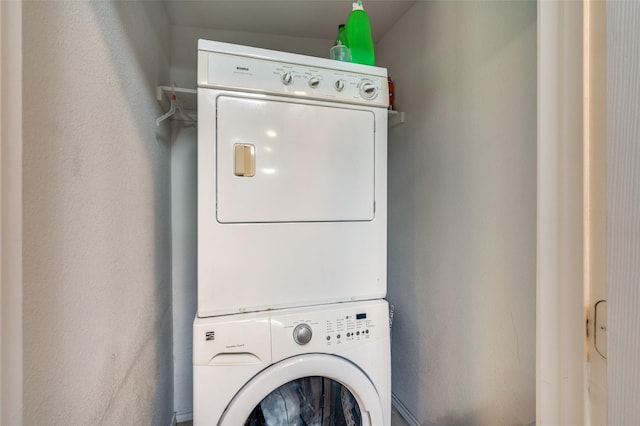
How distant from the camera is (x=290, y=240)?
1133 mm

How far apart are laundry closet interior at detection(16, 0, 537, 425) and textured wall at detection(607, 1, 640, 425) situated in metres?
0.55

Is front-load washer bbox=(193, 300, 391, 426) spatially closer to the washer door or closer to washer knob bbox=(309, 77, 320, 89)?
the washer door

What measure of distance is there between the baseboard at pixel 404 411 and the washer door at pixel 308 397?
2.14 ft

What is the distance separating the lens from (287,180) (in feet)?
3.67

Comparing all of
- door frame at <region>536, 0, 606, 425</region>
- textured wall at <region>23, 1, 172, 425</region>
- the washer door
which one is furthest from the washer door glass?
door frame at <region>536, 0, 606, 425</region>

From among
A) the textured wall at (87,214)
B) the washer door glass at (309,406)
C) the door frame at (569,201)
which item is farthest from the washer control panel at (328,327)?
the door frame at (569,201)

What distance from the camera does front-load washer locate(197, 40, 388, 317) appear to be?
41.1 inches

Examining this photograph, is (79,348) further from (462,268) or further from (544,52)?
(462,268)

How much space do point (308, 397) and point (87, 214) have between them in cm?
104

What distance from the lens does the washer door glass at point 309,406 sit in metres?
1.13

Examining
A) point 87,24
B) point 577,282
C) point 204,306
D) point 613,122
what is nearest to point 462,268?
point 577,282
